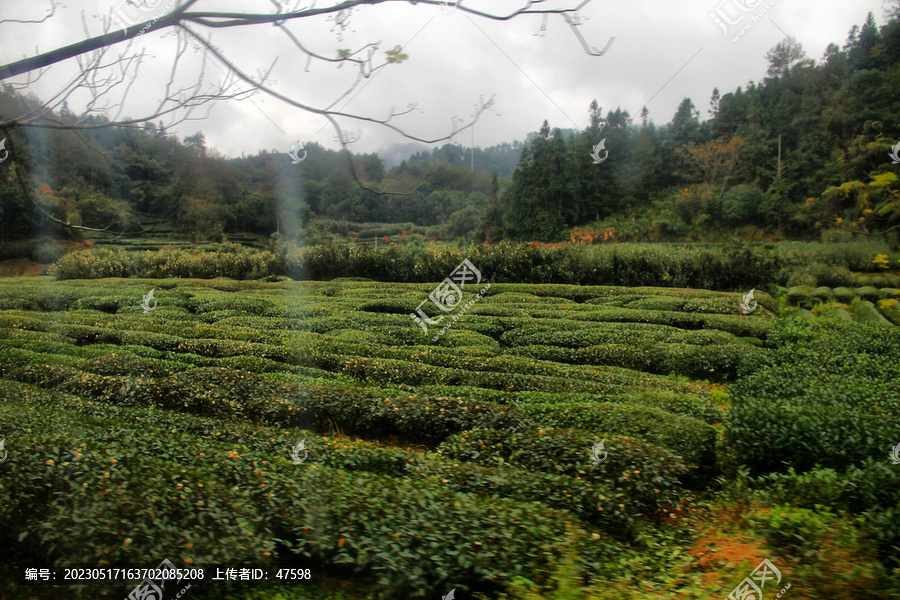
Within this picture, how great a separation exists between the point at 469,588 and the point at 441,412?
2.89m

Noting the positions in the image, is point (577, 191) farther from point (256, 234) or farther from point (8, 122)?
point (8, 122)

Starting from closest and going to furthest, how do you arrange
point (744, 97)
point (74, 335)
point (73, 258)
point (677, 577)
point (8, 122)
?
point (8, 122)
point (677, 577)
point (74, 335)
point (73, 258)
point (744, 97)

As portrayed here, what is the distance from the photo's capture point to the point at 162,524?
284cm

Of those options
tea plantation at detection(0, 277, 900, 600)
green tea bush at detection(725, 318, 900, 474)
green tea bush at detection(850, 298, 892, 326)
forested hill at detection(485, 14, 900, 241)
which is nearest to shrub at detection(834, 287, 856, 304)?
green tea bush at detection(850, 298, 892, 326)

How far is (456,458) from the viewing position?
482 centimetres

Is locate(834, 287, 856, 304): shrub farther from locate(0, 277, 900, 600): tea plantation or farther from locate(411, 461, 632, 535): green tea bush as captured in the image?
locate(411, 461, 632, 535): green tea bush

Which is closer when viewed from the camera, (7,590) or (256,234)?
(7,590)

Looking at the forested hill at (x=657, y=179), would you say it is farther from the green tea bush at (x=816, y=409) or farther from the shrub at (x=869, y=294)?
the green tea bush at (x=816, y=409)

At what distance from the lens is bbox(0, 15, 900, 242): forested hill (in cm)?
1396

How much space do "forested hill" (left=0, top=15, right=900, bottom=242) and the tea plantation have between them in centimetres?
584

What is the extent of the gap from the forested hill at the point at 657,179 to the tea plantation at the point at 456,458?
5.84 m

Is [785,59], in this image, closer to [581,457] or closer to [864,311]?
[864,311]

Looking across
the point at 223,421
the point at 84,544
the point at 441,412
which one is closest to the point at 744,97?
the point at 441,412

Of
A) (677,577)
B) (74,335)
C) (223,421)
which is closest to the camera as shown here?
(677,577)
